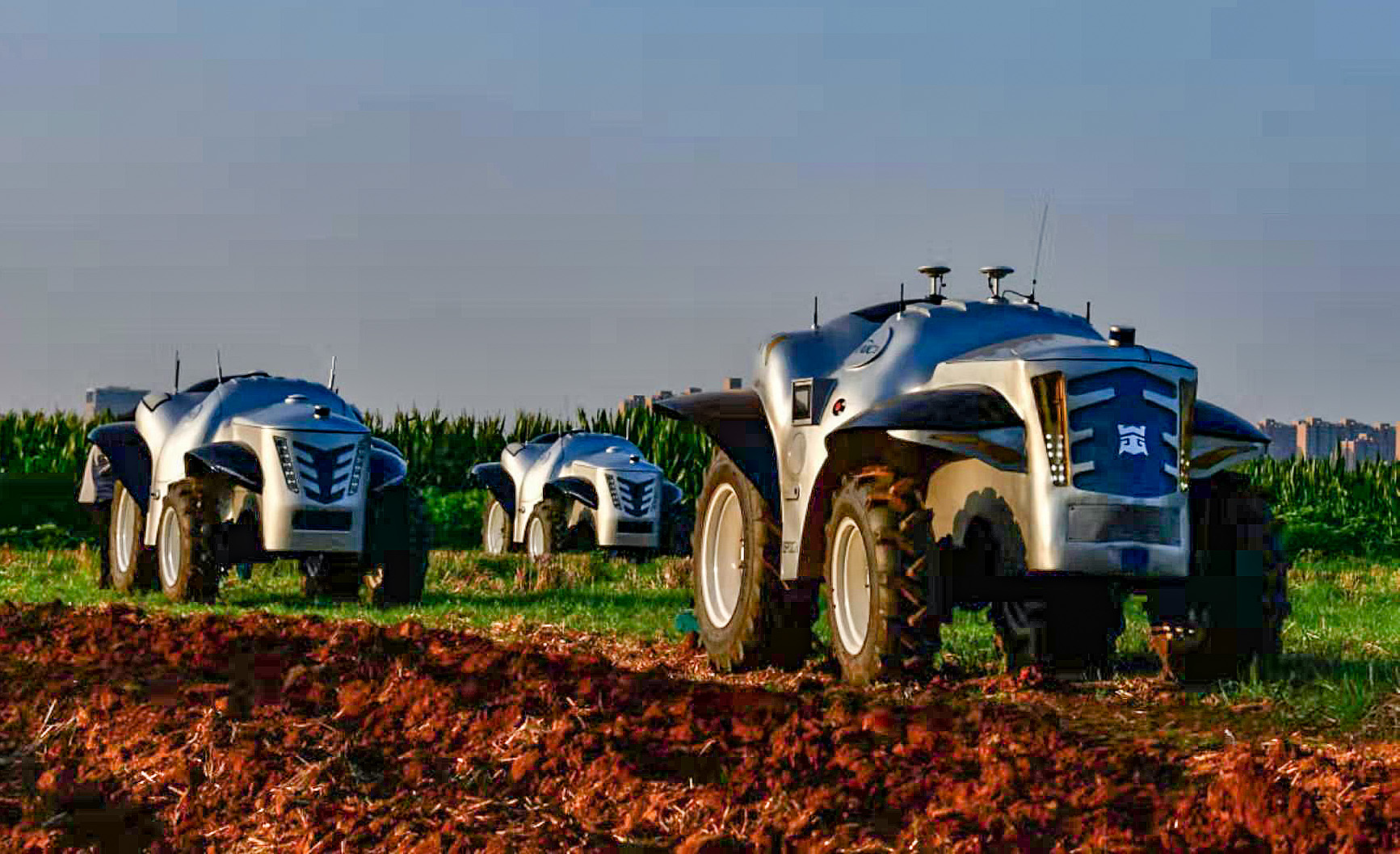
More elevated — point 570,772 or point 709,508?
point 709,508

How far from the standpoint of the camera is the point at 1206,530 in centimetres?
941

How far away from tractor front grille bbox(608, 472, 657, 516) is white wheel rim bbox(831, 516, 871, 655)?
41.3 ft

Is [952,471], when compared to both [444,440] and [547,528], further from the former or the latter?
[444,440]

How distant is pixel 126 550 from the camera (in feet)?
58.7

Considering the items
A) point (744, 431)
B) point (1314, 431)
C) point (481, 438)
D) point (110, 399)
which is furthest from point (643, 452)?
point (1314, 431)

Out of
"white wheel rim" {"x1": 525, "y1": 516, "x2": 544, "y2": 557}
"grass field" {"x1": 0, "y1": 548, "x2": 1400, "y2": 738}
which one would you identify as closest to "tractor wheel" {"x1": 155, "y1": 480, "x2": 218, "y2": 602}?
"grass field" {"x1": 0, "y1": 548, "x2": 1400, "y2": 738}

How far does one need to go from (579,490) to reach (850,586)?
13.2 m

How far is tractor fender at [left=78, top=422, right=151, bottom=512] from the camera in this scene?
56.8 feet

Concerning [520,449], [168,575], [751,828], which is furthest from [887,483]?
[520,449]

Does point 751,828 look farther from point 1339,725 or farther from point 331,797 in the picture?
point 1339,725

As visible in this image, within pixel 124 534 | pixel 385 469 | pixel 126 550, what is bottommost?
pixel 126 550

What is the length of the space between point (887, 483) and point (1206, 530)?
1768 mm

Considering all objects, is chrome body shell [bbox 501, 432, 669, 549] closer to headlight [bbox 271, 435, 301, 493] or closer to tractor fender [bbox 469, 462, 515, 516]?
tractor fender [bbox 469, 462, 515, 516]

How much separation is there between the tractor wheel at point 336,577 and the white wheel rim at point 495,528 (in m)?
8.89
